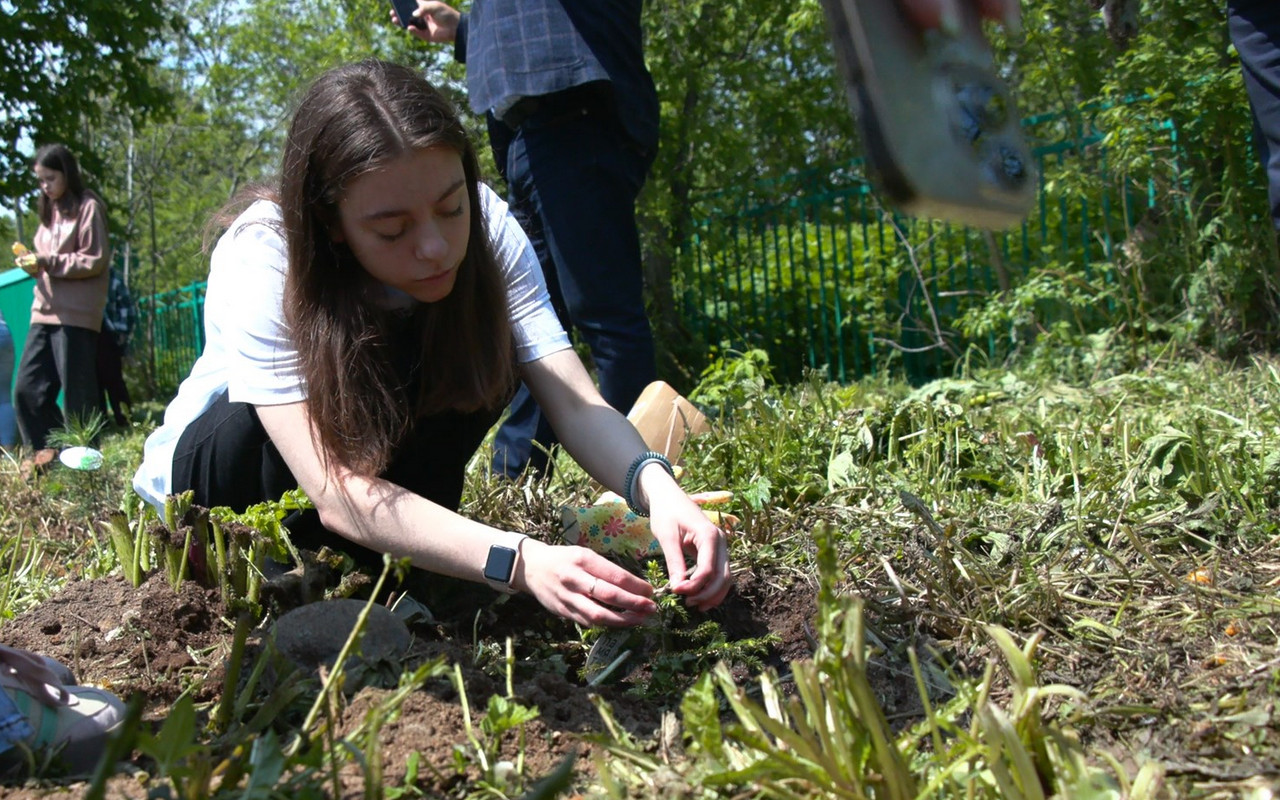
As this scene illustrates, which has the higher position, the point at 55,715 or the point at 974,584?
the point at 55,715

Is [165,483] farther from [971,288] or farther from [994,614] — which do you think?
[971,288]

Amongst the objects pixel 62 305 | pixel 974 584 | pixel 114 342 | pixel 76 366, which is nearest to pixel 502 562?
pixel 974 584

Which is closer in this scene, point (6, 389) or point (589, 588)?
point (589, 588)

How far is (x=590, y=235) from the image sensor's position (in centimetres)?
315

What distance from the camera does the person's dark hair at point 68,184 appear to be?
6184 mm

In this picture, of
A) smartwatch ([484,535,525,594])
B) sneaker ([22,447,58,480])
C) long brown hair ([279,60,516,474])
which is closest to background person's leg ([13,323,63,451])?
sneaker ([22,447,58,480])

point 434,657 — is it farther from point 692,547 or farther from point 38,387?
point 38,387

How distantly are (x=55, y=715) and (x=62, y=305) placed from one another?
5243mm

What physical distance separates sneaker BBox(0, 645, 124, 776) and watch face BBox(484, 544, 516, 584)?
54 cm

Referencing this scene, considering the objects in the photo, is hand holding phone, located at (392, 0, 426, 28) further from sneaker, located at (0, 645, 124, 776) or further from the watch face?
sneaker, located at (0, 645, 124, 776)

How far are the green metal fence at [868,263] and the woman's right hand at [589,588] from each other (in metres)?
4.17

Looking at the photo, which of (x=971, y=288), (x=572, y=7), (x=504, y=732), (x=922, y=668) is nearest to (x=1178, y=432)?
(x=922, y=668)

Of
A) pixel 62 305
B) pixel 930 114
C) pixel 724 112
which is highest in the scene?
pixel 724 112

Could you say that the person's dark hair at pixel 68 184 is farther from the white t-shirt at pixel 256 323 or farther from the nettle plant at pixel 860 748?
the nettle plant at pixel 860 748
